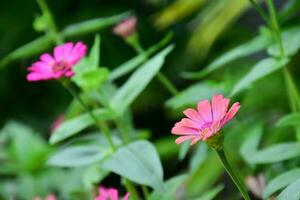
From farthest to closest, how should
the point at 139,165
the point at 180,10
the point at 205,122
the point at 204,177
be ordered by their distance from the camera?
the point at 180,10
the point at 204,177
the point at 139,165
the point at 205,122

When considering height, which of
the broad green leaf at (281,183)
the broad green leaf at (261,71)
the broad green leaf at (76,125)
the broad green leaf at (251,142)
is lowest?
the broad green leaf at (281,183)

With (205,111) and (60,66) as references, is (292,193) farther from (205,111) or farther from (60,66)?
(60,66)

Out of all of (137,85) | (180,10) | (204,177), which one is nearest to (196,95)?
(137,85)

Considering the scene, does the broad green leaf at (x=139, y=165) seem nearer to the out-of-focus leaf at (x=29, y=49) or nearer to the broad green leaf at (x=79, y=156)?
the broad green leaf at (x=79, y=156)

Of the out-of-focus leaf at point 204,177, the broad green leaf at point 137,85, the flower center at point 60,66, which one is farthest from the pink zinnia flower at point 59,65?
the out-of-focus leaf at point 204,177

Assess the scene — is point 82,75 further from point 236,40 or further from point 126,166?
point 236,40

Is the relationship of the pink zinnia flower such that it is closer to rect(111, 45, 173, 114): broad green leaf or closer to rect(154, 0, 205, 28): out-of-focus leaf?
rect(111, 45, 173, 114): broad green leaf

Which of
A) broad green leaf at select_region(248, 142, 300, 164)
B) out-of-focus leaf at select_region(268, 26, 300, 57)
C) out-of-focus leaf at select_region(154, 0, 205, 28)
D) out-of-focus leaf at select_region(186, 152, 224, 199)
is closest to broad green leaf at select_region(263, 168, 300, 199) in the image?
broad green leaf at select_region(248, 142, 300, 164)
